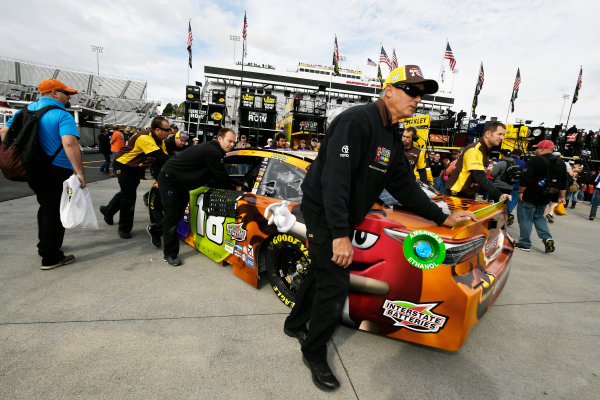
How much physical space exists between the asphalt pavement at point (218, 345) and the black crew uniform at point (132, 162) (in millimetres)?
A: 962

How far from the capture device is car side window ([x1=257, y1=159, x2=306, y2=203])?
265cm

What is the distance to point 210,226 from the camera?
3.34 metres

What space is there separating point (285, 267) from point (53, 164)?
8.24ft

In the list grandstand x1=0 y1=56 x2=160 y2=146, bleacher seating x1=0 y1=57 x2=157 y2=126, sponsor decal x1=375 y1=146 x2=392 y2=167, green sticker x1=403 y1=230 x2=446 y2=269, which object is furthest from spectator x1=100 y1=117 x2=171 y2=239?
bleacher seating x1=0 y1=57 x2=157 y2=126

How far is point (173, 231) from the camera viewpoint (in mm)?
3445

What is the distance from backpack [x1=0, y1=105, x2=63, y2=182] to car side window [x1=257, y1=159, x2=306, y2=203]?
84.5 inches

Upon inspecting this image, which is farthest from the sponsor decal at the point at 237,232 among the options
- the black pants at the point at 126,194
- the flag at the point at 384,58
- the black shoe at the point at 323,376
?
the flag at the point at 384,58

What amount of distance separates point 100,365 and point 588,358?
3.39 m

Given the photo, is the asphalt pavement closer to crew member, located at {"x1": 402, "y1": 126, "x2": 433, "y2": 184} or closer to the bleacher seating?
crew member, located at {"x1": 402, "y1": 126, "x2": 433, "y2": 184}

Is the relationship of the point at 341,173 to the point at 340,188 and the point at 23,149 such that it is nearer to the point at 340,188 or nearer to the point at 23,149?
the point at 340,188

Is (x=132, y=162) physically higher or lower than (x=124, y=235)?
higher

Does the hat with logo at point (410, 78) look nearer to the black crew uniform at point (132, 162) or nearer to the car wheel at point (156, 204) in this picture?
the black crew uniform at point (132, 162)

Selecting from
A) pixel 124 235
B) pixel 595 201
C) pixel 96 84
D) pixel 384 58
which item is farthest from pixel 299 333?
pixel 96 84

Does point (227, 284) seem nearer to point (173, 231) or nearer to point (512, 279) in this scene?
point (173, 231)
